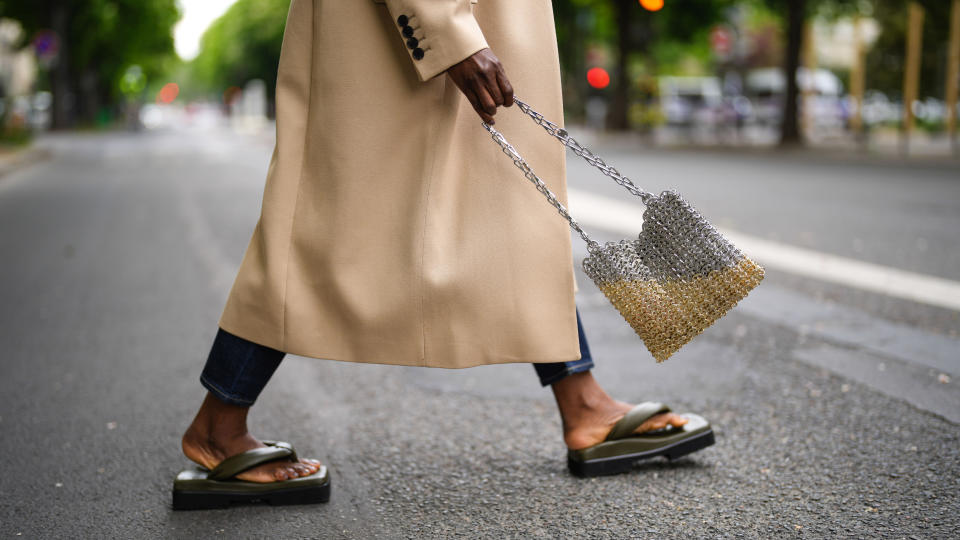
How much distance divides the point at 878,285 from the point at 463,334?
12.3ft

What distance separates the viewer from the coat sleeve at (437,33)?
2.04m

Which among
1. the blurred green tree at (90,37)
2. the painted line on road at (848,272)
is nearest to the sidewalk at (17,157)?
the painted line on road at (848,272)

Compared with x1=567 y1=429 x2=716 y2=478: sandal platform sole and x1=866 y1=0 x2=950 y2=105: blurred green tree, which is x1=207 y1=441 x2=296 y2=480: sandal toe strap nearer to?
x1=567 y1=429 x2=716 y2=478: sandal platform sole

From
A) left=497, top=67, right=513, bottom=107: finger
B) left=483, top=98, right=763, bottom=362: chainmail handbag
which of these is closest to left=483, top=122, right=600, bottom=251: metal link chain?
left=483, top=98, right=763, bottom=362: chainmail handbag

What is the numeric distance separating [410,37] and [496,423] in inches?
56.3

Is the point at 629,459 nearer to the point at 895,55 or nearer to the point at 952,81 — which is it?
the point at 952,81

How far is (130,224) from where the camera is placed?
9.22m

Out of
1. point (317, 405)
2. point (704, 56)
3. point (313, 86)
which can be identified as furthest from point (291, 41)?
point (704, 56)

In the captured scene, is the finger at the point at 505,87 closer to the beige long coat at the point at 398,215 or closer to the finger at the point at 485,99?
the finger at the point at 485,99

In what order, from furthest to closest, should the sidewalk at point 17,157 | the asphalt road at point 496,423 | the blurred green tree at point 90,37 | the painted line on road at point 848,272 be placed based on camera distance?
the blurred green tree at point 90,37, the sidewalk at point 17,157, the painted line on road at point 848,272, the asphalt road at point 496,423

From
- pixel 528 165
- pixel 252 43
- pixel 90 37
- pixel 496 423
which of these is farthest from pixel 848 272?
pixel 252 43

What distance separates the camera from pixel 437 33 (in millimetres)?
2043

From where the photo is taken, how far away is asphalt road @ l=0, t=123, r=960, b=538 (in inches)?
91.8

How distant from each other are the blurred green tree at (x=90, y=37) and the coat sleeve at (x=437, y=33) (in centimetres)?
3915
